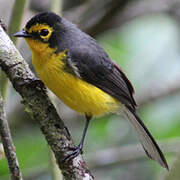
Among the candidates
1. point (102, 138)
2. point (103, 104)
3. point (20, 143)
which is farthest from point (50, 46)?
point (102, 138)

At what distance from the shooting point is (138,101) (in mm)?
5184

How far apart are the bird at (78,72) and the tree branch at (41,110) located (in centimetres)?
48

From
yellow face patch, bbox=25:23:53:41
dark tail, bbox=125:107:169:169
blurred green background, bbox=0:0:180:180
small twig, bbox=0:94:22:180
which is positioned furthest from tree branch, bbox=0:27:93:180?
blurred green background, bbox=0:0:180:180

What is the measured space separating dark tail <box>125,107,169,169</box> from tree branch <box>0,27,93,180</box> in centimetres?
100

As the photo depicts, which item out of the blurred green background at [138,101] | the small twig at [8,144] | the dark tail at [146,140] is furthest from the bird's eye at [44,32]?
the small twig at [8,144]

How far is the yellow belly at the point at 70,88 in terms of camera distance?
3.52 meters

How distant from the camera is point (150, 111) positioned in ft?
18.1

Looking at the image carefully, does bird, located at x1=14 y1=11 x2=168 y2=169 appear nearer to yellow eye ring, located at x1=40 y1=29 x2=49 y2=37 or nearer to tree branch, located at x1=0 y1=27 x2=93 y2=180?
yellow eye ring, located at x1=40 y1=29 x2=49 y2=37

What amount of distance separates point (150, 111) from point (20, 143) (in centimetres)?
180

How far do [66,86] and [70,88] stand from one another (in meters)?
0.04

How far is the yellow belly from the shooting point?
3.52 metres

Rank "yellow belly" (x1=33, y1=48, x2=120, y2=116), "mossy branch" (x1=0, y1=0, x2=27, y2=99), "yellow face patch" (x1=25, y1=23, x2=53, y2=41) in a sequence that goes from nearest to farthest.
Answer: "mossy branch" (x1=0, y1=0, x2=27, y2=99), "yellow belly" (x1=33, y1=48, x2=120, y2=116), "yellow face patch" (x1=25, y1=23, x2=53, y2=41)

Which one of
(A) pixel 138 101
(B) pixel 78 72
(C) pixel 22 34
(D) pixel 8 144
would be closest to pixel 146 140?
(B) pixel 78 72

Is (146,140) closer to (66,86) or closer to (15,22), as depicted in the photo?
(66,86)
